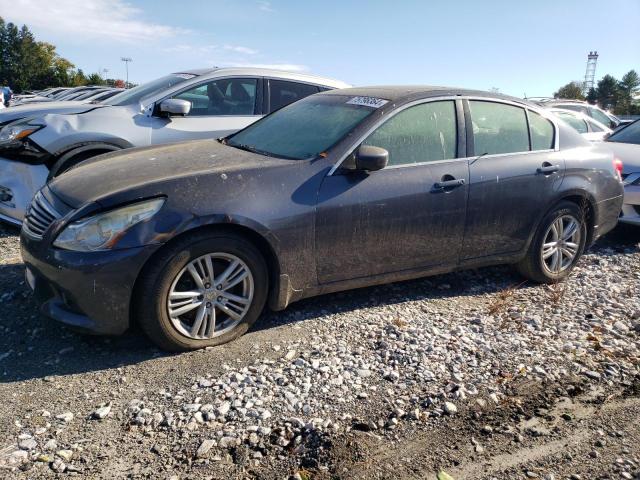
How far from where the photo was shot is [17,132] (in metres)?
5.76

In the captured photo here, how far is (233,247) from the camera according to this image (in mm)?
3527

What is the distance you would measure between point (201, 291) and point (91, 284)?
649 millimetres

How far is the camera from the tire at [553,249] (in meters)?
4.96

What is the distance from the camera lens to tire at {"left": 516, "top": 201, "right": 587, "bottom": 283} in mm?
4957

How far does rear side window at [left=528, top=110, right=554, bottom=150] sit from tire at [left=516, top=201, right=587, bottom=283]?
55cm

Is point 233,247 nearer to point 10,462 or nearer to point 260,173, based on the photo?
point 260,173

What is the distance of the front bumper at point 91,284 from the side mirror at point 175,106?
2866mm

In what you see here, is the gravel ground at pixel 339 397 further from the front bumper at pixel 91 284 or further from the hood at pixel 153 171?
the hood at pixel 153 171

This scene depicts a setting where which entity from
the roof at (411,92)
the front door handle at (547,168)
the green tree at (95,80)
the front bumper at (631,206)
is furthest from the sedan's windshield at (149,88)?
the green tree at (95,80)

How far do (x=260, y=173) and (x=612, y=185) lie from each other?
11.8 feet

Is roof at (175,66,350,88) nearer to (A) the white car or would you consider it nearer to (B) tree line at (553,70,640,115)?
(A) the white car

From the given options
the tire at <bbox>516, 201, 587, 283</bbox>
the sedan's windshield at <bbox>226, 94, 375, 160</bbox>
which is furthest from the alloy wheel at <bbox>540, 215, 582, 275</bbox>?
the sedan's windshield at <bbox>226, 94, 375, 160</bbox>

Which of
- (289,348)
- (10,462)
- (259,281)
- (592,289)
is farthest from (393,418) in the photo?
(592,289)

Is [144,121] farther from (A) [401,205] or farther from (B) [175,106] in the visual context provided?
(A) [401,205]
